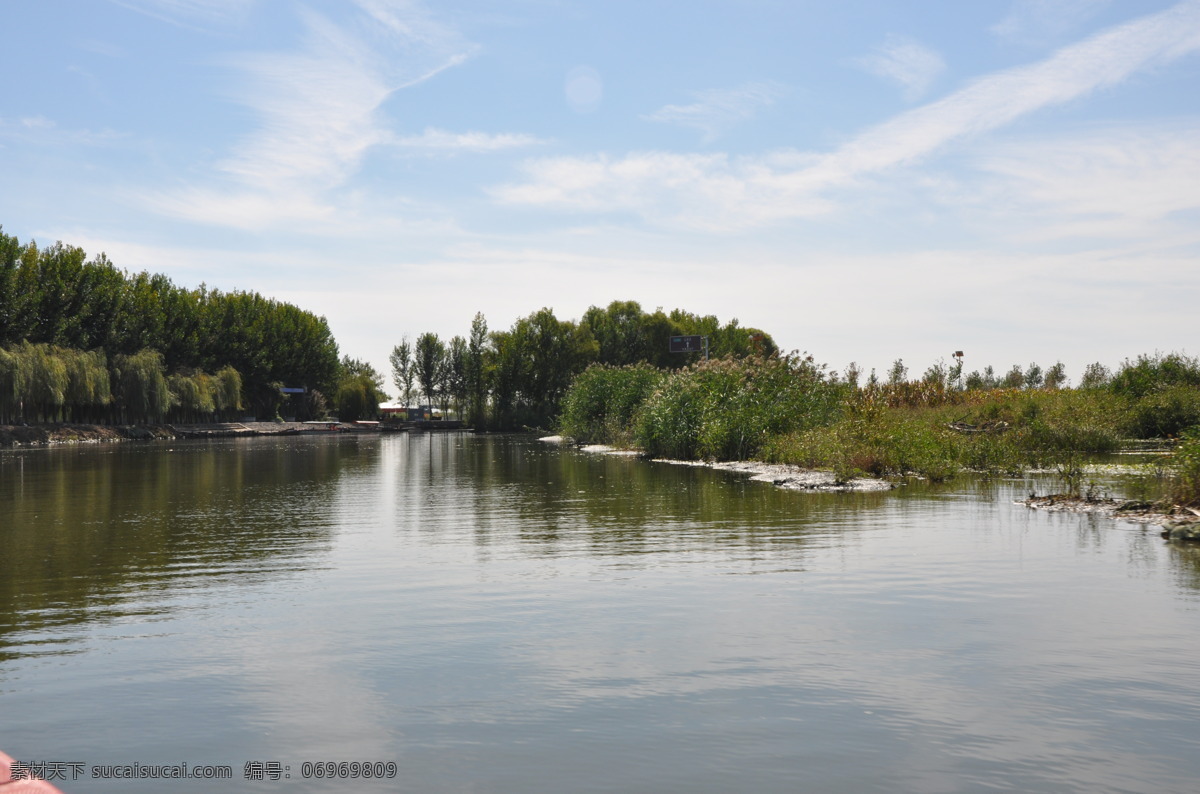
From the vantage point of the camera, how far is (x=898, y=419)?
36406 mm

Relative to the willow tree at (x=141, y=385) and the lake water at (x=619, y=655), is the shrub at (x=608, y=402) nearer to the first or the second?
the lake water at (x=619, y=655)

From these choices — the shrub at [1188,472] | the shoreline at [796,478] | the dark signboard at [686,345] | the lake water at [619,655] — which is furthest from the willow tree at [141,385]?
the shrub at [1188,472]

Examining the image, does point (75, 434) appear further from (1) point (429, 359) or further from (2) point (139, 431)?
(1) point (429, 359)

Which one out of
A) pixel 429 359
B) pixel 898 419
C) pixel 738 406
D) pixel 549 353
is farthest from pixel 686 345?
pixel 898 419

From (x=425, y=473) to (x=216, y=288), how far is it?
9143cm

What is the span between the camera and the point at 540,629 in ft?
32.7

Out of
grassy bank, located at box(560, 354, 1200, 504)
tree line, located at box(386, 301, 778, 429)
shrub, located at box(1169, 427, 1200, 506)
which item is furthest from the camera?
tree line, located at box(386, 301, 778, 429)

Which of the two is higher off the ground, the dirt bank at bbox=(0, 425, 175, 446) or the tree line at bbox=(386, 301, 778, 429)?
the tree line at bbox=(386, 301, 778, 429)

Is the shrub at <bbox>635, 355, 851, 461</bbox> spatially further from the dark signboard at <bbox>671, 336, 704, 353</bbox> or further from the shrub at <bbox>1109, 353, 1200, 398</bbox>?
the dark signboard at <bbox>671, 336, 704, 353</bbox>

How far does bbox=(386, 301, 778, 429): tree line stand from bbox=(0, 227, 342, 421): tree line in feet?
84.2

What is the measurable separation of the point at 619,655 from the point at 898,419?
97.1 feet

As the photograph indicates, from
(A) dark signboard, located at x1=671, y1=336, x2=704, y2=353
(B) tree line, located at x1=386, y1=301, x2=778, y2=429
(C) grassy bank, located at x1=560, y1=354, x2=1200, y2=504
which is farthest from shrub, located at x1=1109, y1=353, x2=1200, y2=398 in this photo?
(A) dark signboard, located at x1=671, y1=336, x2=704, y2=353

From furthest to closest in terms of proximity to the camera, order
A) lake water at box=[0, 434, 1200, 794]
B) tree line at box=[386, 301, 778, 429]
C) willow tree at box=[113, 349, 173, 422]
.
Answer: tree line at box=[386, 301, 778, 429]
willow tree at box=[113, 349, 173, 422]
lake water at box=[0, 434, 1200, 794]

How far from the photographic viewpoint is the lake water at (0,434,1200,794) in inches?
253
